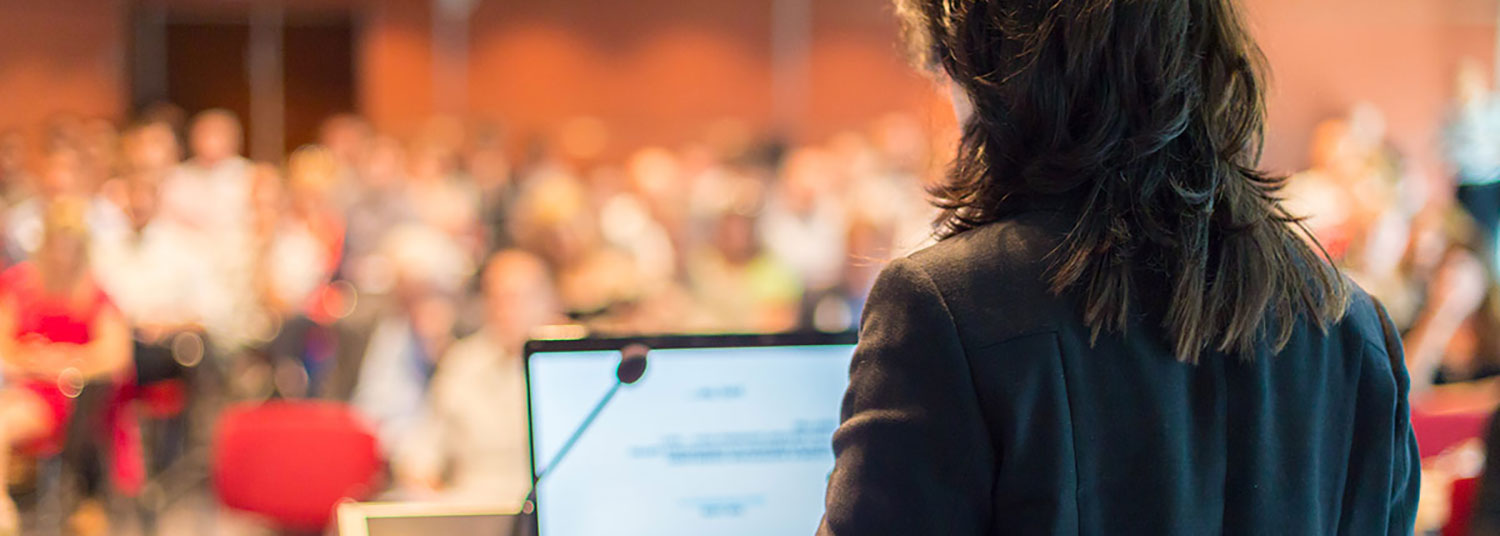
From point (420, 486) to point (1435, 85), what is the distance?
8.94 meters

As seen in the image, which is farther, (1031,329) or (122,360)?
(122,360)

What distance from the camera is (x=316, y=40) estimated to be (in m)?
10.3

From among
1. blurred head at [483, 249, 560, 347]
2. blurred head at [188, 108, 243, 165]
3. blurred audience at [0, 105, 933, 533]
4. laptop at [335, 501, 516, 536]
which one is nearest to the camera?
laptop at [335, 501, 516, 536]

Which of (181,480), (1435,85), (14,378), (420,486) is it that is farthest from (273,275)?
(1435,85)

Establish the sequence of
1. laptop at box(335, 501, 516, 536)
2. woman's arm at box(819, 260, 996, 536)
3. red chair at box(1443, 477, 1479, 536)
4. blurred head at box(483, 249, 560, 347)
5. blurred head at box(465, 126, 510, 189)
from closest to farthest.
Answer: woman's arm at box(819, 260, 996, 536)
laptop at box(335, 501, 516, 536)
red chair at box(1443, 477, 1479, 536)
blurred head at box(483, 249, 560, 347)
blurred head at box(465, 126, 510, 189)

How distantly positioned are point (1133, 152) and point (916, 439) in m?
0.27

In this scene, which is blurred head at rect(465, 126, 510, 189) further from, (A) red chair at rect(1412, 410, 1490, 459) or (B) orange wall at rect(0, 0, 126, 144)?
(A) red chair at rect(1412, 410, 1490, 459)

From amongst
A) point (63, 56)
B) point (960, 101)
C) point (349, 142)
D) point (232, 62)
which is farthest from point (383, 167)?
point (960, 101)

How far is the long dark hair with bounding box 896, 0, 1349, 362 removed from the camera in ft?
2.89

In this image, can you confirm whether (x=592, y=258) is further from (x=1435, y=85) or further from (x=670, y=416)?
(x=1435, y=85)

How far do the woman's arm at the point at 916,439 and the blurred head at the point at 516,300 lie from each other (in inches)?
104

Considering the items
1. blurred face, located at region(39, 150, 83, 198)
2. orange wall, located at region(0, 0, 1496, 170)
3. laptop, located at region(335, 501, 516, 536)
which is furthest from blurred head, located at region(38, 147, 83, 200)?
laptop, located at region(335, 501, 516, 536)

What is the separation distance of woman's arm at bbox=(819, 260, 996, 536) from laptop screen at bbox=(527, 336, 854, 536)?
0.46 metres

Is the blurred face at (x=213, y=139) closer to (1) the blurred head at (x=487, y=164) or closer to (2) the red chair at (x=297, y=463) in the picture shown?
(1) the blurred head at (x=487, y=164)
